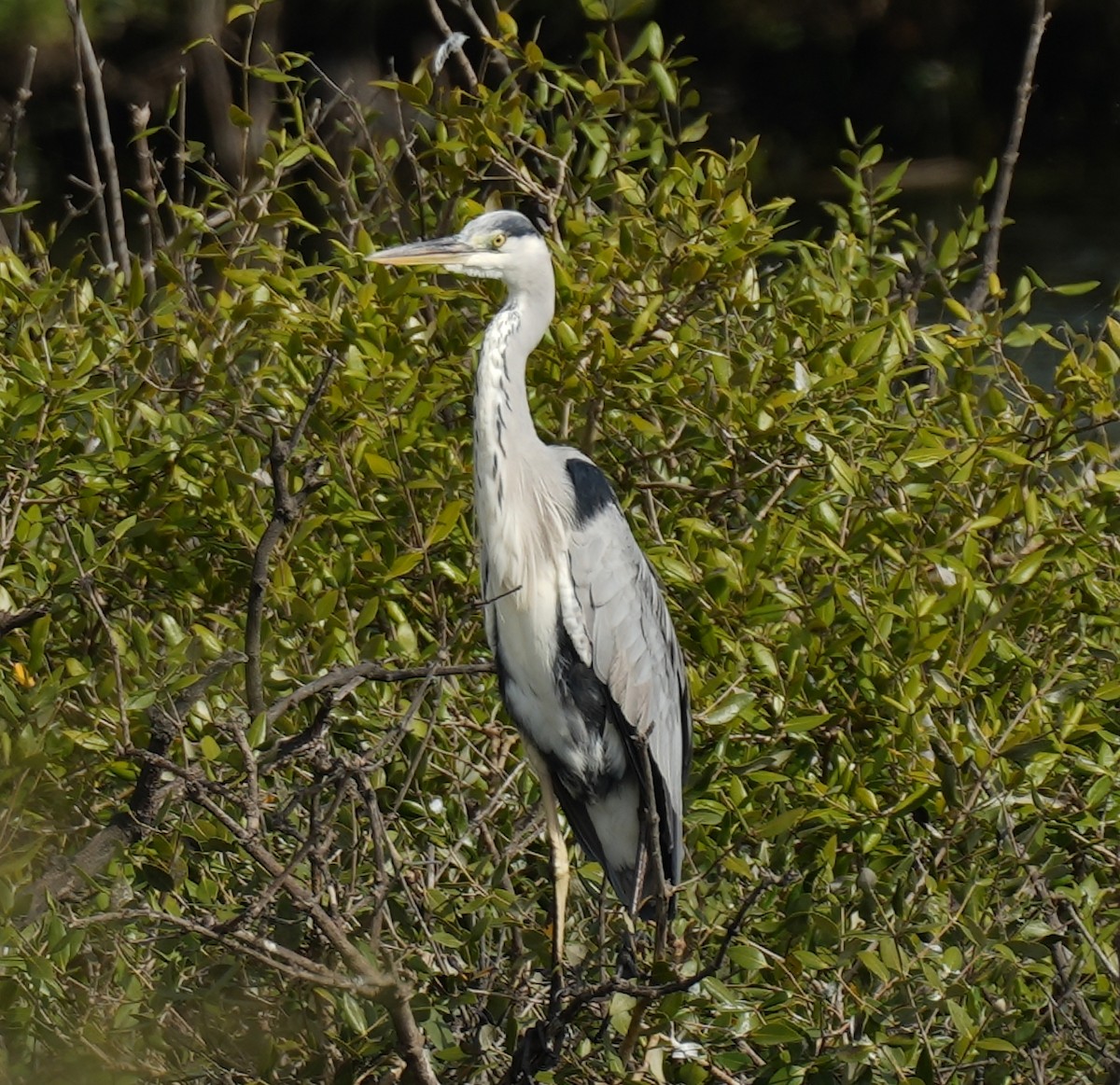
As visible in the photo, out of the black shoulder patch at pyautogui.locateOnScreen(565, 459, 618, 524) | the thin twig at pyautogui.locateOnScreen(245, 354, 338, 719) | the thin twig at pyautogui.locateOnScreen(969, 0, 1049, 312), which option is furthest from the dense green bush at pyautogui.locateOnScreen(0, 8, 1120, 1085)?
the thin twig at pyautogui.locateOnScreen(969, 0, 1049, 312)

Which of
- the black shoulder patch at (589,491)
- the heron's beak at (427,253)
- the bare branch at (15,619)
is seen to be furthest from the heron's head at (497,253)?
the bare branch at (15,619)

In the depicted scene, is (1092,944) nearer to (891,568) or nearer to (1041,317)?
(891,568)

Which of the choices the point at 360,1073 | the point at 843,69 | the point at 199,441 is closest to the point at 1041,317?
the point at 843,69

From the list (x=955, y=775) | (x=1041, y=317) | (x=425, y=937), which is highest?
(x=955, y=775)

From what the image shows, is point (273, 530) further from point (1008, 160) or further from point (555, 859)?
point (1008, 160)

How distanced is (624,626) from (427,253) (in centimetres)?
67

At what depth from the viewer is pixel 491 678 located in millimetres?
3006

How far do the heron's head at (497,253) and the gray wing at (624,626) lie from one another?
31 cm

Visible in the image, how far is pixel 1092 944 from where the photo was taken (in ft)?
6.97

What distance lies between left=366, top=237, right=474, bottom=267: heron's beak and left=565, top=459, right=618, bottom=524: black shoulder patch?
389mm

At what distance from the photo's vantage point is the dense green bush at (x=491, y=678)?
7.07ft

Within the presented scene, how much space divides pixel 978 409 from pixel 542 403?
2.41ft

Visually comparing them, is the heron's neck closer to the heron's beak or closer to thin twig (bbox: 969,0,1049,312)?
the heron's beak

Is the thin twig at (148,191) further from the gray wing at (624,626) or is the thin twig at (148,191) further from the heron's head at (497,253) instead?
the gray wing at (624,626)
